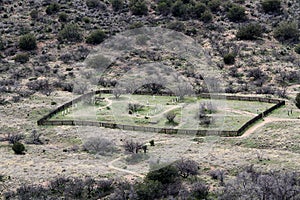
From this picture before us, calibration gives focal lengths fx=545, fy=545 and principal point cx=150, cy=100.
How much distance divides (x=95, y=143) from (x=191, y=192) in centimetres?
1350

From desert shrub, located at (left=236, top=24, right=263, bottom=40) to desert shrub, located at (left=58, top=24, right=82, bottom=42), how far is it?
27.2 m

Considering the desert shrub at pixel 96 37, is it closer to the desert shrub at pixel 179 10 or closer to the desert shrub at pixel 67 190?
the desert shrub at pixel 179 10

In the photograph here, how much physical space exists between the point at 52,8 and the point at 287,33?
1721 inches

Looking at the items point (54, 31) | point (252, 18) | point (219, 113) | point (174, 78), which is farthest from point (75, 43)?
point (219, 113)

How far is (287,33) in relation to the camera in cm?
8844

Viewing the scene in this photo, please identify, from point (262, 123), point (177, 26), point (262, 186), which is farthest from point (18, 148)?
point (177, 26)

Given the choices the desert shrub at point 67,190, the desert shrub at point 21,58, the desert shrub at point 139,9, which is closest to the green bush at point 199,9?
the desert shrub at point 139,9

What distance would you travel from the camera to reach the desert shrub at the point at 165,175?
4438 cm

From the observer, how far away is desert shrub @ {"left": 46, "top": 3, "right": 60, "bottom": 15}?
337 ft

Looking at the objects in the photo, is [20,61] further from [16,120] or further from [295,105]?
[295,105]

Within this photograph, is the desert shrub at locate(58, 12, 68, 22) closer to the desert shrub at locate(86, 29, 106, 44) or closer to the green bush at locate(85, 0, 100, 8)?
the green bush at locate(85, 0, 100, 8)

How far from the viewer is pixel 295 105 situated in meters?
62.5

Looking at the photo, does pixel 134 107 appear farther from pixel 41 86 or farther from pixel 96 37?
pixel 96 37

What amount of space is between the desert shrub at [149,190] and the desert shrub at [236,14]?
5927 cm
